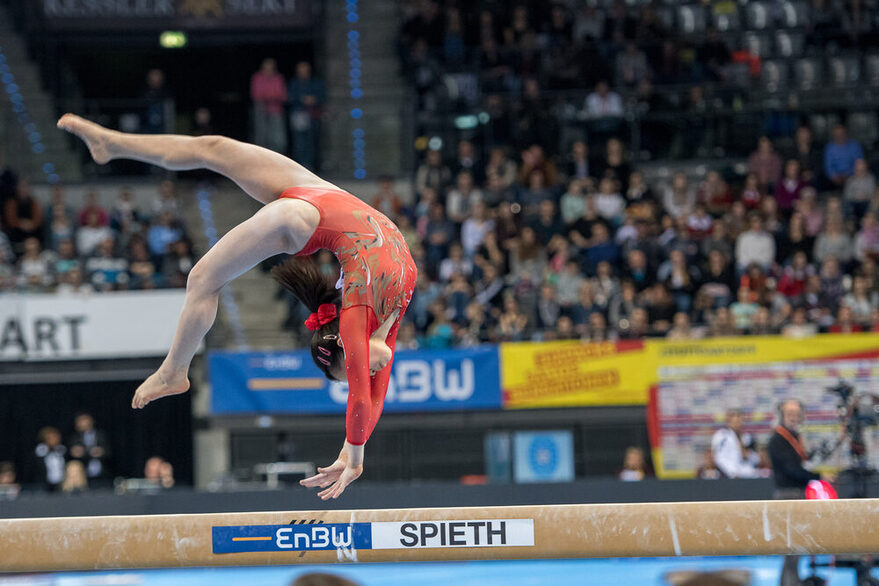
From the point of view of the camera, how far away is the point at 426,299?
12172mm

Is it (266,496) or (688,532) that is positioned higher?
(688,532)

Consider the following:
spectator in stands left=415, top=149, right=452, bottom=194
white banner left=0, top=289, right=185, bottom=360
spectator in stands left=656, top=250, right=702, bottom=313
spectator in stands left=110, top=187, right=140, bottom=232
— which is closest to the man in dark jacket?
spectator in stands left=656, top=250, right=702, bottom=313

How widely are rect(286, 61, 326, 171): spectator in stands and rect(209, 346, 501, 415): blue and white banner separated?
3175 mm

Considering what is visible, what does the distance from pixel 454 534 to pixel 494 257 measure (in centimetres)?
798

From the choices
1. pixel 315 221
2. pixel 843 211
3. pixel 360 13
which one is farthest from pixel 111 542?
pixel 360 13

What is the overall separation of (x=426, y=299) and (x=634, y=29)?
5487mm

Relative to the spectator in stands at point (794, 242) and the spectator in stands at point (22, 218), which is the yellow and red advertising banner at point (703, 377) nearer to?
the spectator in stands at point (794, 242)

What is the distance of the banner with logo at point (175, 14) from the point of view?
15.6m

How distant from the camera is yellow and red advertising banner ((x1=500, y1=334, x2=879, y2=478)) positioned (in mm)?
10977

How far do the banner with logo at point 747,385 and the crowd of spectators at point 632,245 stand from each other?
209mm

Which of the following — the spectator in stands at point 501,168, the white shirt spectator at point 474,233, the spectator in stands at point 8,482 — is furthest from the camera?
the spectator in stands at point 501,168

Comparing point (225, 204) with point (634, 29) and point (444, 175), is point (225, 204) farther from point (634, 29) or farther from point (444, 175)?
point (634, 29)

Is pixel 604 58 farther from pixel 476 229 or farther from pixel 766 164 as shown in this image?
pixel 476 229

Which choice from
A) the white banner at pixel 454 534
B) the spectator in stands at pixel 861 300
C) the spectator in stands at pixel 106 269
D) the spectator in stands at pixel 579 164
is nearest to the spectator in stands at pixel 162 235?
the spectator in stands at pixel 106 269
